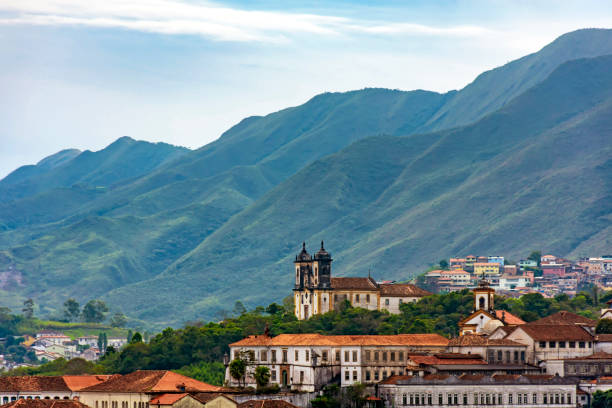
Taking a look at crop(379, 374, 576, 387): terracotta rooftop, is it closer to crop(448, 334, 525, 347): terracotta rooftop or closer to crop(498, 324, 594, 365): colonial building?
crop(498, 324, 594, 365): colonial building

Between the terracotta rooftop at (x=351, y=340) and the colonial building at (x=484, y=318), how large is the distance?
8.58 metres

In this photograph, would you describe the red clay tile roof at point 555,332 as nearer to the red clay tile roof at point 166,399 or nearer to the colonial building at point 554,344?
the colonial building at point 554,344

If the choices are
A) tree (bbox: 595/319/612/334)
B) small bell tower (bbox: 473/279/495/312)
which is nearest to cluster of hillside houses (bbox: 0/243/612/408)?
tree (bbox: 595/319/612/334)

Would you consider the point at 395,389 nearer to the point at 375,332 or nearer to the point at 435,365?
the point at 435,365

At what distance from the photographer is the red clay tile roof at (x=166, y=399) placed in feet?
374

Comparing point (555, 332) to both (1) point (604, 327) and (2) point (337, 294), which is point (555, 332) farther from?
(2) point (337, 294)

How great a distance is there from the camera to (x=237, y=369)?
133m

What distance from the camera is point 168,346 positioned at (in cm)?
15862

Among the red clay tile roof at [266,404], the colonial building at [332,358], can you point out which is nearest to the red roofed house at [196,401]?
the red clay tile roof at [266,404]

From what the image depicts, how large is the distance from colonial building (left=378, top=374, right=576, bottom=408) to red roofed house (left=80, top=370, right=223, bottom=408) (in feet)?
54.7

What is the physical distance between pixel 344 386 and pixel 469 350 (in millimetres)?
12797

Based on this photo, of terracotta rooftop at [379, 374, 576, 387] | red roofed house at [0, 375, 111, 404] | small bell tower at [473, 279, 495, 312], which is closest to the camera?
terracotta rooftop at [379, 374, 576, 387]

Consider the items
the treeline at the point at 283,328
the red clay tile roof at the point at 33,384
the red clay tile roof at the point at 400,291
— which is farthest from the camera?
the red clay tile roof at the point at 400,291

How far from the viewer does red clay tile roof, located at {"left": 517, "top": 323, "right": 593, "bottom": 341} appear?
13138 cm
